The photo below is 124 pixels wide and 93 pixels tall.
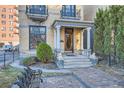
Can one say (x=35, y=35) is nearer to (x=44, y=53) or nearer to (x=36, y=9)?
(x=36, y=9)

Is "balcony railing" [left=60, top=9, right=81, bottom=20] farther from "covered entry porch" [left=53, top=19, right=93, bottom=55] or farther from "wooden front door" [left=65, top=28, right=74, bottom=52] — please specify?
"wooden front door" [left=65, top=28, right=74, bottom=52]

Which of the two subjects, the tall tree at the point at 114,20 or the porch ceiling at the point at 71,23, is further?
the porch ceiling at the point at 71,23

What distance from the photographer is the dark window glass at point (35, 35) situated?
35.0ft

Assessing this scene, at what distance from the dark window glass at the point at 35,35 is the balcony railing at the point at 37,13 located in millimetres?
535

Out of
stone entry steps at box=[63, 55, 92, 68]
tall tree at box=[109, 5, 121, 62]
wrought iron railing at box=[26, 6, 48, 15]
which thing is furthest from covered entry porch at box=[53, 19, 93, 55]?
tall tree at box=[109, 5, 121, 62]

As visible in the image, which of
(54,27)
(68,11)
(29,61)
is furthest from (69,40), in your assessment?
(29,61)

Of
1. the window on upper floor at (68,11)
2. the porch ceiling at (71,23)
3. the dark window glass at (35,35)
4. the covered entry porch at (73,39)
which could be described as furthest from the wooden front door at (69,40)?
the dark window glass at (35,35)

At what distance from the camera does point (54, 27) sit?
35.2ft

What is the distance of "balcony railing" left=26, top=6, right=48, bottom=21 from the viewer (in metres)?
10.4

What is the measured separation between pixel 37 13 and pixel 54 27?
46.9 inches

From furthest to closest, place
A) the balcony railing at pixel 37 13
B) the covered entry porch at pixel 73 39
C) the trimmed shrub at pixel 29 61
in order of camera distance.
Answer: the covered entry porch at pixel 73 39, the balcony railing at pixel 37 13, the trimmed shrub at pixel 29 61

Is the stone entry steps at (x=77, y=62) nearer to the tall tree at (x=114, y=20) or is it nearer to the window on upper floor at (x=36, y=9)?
the tall tree at (x=114, y=20)

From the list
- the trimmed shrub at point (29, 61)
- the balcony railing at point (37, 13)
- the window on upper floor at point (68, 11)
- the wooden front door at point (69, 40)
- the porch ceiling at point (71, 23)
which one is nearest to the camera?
the trimmed shrub at point (29, 61)
